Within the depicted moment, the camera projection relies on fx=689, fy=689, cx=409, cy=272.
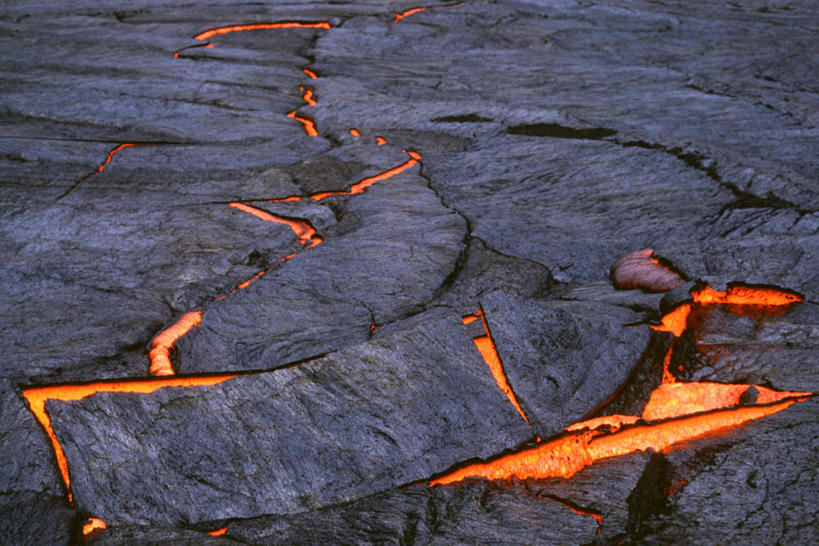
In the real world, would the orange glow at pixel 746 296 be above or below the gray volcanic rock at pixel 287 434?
above

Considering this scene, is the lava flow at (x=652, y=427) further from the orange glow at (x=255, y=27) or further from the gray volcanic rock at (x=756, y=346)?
the orange glow at (x=255, y=27)

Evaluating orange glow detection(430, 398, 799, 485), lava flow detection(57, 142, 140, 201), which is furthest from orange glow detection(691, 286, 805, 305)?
lava flow detection(57, 142, 140, 201)

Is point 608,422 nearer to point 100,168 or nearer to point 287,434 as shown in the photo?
point 287,434

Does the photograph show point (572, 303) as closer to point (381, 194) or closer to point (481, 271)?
point (481, 271)

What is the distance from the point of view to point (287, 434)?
1985 millimetres

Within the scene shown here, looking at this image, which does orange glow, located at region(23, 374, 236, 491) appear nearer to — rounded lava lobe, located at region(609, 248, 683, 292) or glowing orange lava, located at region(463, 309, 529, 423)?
glowing orange lava, located at region(463, 309, 529, 423)

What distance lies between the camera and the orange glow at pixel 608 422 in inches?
83.4

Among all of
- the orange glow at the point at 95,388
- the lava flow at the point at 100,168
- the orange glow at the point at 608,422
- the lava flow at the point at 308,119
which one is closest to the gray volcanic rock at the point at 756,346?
the orange glow at the point at 608,422

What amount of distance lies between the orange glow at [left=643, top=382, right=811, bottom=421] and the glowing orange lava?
0.43m

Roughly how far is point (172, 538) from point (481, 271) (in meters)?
1.71

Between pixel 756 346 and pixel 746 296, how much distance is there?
30 cm

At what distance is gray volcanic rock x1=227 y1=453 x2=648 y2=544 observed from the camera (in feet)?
5.53

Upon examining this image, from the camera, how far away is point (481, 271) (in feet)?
9.81

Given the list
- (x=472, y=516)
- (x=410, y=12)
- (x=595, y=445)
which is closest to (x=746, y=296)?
(x=595, y=445)
